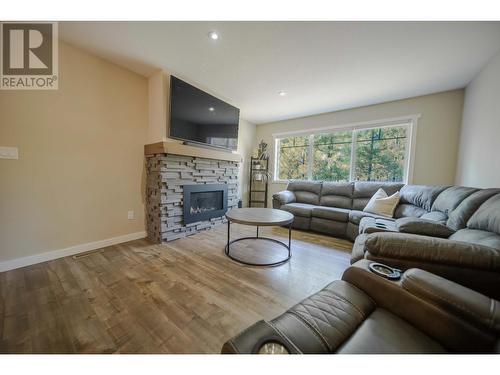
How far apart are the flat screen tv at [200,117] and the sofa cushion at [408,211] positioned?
290 centimetres

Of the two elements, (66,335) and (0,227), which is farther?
(0,227)

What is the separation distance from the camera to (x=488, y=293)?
866mm

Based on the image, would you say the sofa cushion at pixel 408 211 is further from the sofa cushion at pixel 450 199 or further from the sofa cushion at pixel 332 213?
the sofa cushion at pixel 332 213

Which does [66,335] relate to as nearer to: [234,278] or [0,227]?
[234,278]

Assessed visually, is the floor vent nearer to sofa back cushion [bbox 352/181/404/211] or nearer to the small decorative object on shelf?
the small decorative object on shelf

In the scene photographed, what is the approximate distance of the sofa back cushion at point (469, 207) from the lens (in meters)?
1.50

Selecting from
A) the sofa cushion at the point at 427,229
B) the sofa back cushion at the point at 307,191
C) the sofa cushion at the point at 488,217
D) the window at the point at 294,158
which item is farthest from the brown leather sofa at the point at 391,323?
the window at the point at 294,158

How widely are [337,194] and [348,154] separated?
0.93 m

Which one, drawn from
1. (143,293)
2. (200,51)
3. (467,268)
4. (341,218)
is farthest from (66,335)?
(341,218)

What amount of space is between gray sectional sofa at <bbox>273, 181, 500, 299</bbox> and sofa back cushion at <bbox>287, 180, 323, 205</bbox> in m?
0.35

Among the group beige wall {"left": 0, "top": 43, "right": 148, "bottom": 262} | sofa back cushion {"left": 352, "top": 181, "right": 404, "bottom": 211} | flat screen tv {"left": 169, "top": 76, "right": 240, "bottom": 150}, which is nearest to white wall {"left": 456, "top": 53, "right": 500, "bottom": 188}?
sofa back cushion {"left": 352, "top": 181, "right": 404, "bottom": 211}
